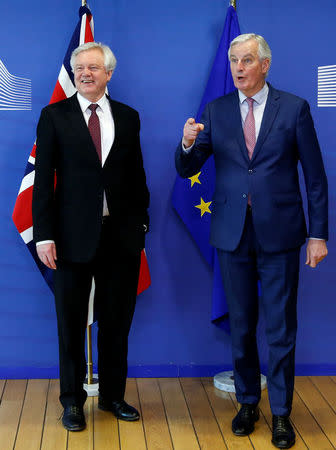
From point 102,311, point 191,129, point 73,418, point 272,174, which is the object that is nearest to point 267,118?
point 272,174

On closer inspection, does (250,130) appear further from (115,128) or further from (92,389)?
(92,389)

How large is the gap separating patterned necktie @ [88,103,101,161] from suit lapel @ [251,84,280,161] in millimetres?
666

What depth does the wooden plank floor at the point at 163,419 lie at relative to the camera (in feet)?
9.45

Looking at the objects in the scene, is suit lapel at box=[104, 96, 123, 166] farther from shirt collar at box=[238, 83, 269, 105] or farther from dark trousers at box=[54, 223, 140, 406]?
shirt collar at box=[238, 83, 269, 105]

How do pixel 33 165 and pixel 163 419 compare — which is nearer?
pixel 163 419

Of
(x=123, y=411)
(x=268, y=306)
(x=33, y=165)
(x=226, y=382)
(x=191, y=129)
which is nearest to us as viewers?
(x=191, y=129)

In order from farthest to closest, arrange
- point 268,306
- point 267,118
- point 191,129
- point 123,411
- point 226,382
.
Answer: point 226,382 → point 123,411 → point 268,306 → point 267,118 → point 191,129

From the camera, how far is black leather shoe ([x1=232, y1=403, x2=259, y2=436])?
2.97m

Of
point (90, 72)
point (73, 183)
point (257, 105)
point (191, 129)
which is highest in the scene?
point (90, 72)

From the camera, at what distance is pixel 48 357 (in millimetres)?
3686

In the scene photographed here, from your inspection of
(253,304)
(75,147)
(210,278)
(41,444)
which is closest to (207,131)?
(75,147)

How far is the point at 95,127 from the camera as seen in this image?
2938 millimetres

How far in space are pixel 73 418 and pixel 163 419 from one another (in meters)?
0.42

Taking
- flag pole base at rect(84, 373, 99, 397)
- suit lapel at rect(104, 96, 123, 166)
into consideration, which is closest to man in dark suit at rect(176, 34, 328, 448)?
suit lapel at rect(104, 96, 123, 166)
